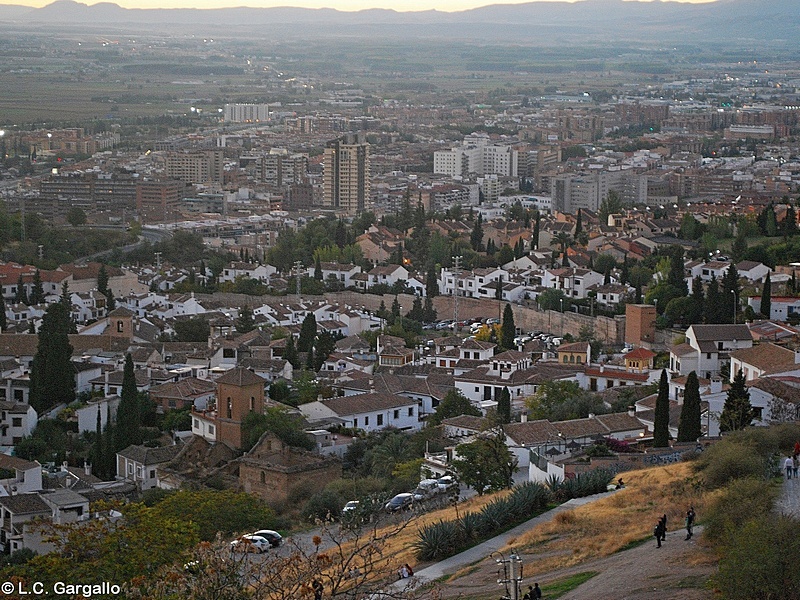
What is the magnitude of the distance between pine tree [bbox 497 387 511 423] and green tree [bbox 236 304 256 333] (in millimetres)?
8293

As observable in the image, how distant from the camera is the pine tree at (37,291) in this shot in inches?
1176

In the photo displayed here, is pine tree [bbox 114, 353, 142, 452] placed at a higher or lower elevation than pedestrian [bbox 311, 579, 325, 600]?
lower

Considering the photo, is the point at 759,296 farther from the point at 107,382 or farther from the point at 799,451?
the point at 799,451

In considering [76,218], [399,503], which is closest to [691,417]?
[399,503]

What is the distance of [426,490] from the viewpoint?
46.5 feet

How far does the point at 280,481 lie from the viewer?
16.4m

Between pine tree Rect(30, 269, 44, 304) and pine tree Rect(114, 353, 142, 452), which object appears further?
pine tree Rect(30, 269, 44, 304)

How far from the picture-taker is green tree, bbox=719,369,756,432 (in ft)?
49.2

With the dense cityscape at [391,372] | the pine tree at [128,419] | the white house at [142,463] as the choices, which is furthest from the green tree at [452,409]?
the pine tree at [128,419]

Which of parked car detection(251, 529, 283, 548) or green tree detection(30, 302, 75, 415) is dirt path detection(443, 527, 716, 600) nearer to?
parked car detection(251, 529, 283, 548)

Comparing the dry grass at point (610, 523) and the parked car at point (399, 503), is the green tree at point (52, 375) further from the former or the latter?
the dry grass at point (610, 523)

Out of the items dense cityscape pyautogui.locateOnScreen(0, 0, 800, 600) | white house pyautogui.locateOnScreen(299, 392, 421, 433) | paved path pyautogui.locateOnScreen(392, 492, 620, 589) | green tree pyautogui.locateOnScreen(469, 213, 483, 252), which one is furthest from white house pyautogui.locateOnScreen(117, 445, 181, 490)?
green tree pyautogui.locateOnScreen(469, 213, 483, 252)

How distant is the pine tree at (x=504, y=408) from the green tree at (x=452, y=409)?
70 cm

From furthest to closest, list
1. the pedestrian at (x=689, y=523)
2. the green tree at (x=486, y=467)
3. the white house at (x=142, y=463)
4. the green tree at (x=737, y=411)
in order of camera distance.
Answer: the white house at (x=142, y=463), the green tree at (x=737, y=411), the green tree at (x=486, y=467), the pedestrian at (x=689, y=523)
